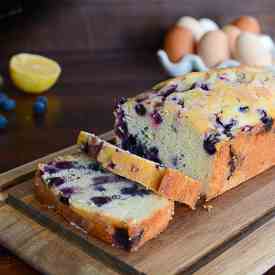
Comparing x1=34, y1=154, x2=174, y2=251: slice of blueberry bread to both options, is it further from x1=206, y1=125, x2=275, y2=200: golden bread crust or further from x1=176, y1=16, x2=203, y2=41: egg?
x1=176, y1=16, x2=203, y2=41: egg

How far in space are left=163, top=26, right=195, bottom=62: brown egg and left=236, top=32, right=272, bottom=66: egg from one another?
223mm

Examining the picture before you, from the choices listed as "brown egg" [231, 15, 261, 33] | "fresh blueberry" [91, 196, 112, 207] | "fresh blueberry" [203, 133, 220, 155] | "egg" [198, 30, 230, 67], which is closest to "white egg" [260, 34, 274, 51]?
"brown egg" [231, 15, 261, 33]

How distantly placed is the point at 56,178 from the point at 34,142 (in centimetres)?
57

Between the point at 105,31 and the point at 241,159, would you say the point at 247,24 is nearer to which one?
the point at 105,31

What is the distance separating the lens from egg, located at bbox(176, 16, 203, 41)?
3.20 m

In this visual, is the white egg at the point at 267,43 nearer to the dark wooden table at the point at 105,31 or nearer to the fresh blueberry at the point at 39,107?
the dark wooden table at the point at 105,31

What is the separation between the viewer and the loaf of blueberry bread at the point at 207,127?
201 cm

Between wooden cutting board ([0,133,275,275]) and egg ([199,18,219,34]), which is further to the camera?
egg ([199,18,219,34])

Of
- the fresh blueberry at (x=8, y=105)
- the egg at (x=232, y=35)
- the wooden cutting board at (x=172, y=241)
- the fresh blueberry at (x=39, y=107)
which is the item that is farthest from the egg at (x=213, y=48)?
the wooden cutting board at (x=172, y=241)

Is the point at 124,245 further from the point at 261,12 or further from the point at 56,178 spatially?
the point at 261,12

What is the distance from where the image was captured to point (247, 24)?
3.25 metres

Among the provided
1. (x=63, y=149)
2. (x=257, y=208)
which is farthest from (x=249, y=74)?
(x=63, y=149)

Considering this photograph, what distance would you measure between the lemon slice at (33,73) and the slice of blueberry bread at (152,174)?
935 mm

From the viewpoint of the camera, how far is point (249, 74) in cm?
231
